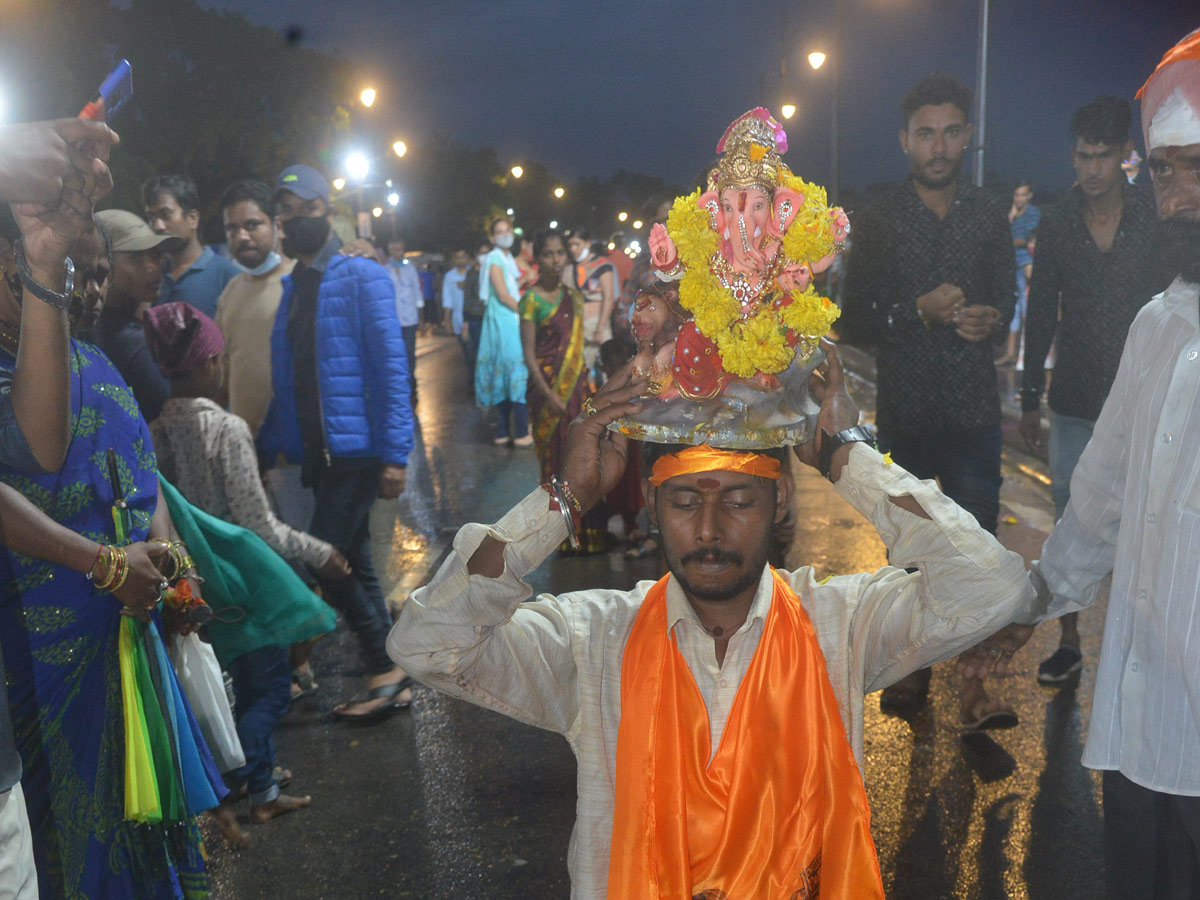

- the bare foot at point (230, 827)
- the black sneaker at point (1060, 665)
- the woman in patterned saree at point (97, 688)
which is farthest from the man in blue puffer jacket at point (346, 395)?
the black sneaker at point (1060, 665)

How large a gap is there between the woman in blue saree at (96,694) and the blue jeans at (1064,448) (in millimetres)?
3958

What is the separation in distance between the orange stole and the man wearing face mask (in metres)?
3.97

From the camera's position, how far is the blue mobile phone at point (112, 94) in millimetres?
2240

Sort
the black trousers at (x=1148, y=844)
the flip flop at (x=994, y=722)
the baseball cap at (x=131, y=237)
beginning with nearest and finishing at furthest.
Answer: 1. the black trousers at (x=1148, y=844)
2. the baseball cap at (x=131, y=237)
3. the flip flop at (x=994, y=722)

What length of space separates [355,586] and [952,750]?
8.91 ft

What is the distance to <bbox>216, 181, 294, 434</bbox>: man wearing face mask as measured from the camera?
5.68 meters

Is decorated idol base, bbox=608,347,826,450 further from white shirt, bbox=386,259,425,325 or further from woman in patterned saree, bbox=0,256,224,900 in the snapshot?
white shirt, bbox=386,259,425,325

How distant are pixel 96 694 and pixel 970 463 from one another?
3.55 meters

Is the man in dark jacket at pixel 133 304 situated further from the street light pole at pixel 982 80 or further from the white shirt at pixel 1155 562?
the street light pole at pixel 982 80

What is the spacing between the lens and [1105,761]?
235cm

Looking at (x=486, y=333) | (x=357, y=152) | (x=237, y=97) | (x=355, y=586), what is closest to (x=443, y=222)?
(x=237, y=97)

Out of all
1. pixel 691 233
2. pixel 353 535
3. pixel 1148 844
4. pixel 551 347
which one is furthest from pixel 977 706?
pixel 551 347

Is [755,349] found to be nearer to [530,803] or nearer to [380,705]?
[530,803]

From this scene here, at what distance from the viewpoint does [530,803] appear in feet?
13.8
